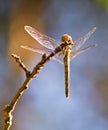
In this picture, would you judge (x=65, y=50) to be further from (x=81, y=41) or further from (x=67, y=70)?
(x=81, y=41)

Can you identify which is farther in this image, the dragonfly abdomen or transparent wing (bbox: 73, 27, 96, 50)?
transparent wing (bbox: 73, 27, 96, 50)

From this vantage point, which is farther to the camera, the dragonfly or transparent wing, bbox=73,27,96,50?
transparent wing, bbox=73,27,96,50

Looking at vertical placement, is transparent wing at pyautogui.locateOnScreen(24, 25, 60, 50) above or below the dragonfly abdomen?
above

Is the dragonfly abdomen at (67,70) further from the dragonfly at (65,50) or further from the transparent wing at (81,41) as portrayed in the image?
the transparent wing at (81,41)

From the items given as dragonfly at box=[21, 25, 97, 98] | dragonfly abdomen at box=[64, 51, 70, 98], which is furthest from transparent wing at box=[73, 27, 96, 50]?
dragonfly abdomen at box=[64, 51, 70, 98]

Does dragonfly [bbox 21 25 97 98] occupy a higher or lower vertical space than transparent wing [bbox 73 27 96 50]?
lower

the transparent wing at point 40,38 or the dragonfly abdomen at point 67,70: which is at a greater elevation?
the transparent wing at point 40,38

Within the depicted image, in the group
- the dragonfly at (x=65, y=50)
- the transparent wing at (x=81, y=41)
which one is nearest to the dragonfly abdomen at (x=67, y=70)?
the dragonfly at (x=65, y=50)

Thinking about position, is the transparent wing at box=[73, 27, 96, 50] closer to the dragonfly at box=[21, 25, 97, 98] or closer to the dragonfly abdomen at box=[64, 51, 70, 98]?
the dragonfly at box=[21, 25, 97, 98]

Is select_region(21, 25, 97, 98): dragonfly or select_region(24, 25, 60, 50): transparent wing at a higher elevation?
select_region(24, 25, 60, 50): transparent wing

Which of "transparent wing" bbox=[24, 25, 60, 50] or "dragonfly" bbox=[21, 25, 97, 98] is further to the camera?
"transparent wing" bbox=[24, 25, 60, 50]

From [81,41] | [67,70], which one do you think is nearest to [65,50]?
[67,70]

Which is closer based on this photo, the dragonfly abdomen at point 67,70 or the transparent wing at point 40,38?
the dragonfly abdomen at point 67,70

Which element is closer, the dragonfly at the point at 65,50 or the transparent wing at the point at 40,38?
the dragonfly at the point at 65,50
